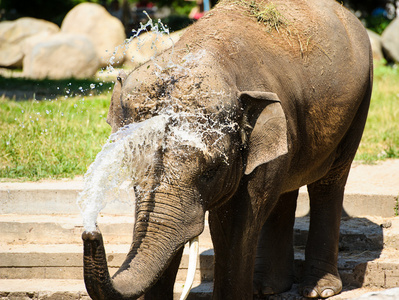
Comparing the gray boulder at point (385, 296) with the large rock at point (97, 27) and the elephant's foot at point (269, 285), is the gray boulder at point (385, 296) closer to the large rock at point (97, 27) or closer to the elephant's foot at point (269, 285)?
the elephant's foot at point (269, 285)

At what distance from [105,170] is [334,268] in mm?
2346

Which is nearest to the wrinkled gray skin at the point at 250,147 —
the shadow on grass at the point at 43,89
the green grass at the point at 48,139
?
the green grass at the point at 48,139

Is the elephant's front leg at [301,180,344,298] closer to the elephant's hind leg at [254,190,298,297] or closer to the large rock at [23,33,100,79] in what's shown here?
the elephant's hind leg at [254,190,298,297]

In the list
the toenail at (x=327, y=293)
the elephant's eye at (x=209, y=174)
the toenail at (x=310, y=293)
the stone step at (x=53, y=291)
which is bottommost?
the stone step at (x=53, y=291)

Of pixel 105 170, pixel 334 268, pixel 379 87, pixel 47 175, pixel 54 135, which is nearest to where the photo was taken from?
pixel 105 170

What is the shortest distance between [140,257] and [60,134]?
186 inches

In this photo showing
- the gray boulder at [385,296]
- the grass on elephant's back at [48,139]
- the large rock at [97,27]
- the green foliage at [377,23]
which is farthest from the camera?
the green foliage at [377,23]

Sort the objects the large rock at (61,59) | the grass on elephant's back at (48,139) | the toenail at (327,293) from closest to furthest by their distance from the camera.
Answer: the toenail at (327,293) < the grass on elephant's back at (48,139) < the large rock at (61,59)

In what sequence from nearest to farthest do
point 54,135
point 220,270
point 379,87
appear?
point 220,270
point 54,135
point 379,87

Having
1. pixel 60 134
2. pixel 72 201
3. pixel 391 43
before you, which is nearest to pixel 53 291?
pixel 72 201

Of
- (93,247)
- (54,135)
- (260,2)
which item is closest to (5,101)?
(54,135)

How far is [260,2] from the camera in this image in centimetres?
428

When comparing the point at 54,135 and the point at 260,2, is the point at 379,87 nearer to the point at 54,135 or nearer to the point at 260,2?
the point at 54,135

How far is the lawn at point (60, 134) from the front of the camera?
269 inches
